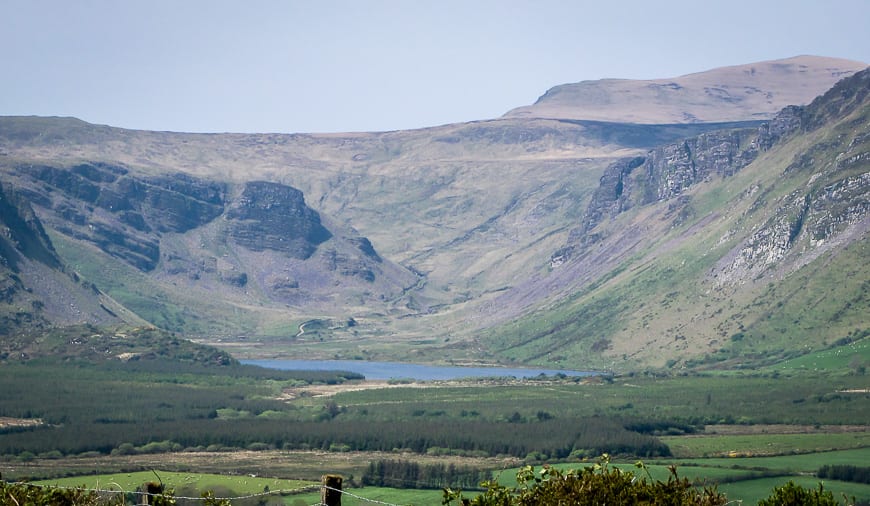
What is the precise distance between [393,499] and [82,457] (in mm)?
56825

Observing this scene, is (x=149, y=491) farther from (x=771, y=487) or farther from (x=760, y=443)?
(x=760, y=443)

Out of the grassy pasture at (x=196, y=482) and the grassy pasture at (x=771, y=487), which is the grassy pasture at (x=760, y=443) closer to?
the grassy pasture at (x=771, y=487)

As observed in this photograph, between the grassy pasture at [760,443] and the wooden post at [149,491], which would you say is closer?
the wooden post at [149,491]

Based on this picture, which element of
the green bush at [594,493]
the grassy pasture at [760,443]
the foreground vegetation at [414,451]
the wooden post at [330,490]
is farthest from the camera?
the grassy pasture at [760,443]

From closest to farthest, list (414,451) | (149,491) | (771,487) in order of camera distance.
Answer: (149,491), (771,487), (414,451)

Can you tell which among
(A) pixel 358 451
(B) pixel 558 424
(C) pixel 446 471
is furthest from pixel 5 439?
(B) pixel 558 424

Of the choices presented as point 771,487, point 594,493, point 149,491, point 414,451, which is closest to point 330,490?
point 149,491

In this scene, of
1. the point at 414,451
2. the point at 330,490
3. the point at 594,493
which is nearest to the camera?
the point at 330,490

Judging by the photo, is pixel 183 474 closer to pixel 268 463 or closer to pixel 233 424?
pixel 268 463

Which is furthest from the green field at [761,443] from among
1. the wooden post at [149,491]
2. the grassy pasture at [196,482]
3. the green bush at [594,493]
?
the wooden post at [149,491]

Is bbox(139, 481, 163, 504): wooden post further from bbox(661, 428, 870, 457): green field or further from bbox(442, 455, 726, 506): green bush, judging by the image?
bbox(661, 428, 870, 457): green field

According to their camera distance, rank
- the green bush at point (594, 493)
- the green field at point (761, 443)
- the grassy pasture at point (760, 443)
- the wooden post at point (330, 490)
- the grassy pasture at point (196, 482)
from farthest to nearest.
→ the green field at point (761, 443) → the grassy pasture at point (760, 443) → the grassy pasture at point (196, 482) → the green bush at point (594, 493) → the wooden post at point (330, 490)

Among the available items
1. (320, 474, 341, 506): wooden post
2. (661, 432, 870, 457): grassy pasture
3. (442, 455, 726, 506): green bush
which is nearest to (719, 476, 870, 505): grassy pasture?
(661, 432, 870, 457): grassy pasture

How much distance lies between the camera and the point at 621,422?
645 ft
